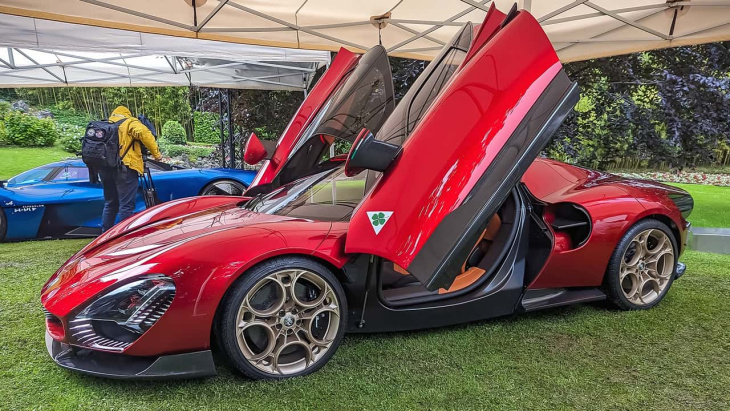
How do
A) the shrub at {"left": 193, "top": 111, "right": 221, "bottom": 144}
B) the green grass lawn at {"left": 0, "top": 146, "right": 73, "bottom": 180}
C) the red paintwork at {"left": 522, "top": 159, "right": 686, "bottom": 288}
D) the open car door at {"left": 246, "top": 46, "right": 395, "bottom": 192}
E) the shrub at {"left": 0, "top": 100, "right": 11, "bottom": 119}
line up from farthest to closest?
the shrub at {"left": 193, "top": 111, "right": 221, "bottom": 144}, the shrub at {"left": 0, "top": 100, "right": 11, "bottom": 119}, the green grass lawn at {"left": 0, "top": 146, "right": 73, "bottom": 180}, the open car door at {"left": 246, "top": 46, "right": 395, "bottom": 192}, the red paintwork at {"left": 522, "top": 159, "right": 686, "bottom": 288}

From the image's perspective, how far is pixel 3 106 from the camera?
10930mm

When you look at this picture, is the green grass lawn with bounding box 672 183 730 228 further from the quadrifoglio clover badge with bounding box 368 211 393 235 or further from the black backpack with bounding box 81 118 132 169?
the black backpack with bounding box 81 118 132 169

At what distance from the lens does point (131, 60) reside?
25.1 feet

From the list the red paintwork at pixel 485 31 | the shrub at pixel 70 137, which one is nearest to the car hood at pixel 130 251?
the red paintwork at pixel 485 31

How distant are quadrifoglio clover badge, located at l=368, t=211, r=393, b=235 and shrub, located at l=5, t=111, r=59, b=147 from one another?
11.9 m

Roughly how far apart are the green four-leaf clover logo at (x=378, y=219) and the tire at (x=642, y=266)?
5.22ft

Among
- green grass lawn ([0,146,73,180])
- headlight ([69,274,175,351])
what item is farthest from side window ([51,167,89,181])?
green grass lawn ([0,146,73,180])

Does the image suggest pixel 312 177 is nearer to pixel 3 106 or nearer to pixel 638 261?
pixel 638 261

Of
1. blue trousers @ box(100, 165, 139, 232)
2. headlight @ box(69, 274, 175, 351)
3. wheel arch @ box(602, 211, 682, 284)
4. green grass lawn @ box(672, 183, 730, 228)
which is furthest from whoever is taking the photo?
green grass lawn @ box(672, 183, 730, 228)

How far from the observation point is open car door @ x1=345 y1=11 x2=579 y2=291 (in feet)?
6.23

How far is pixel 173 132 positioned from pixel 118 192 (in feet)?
26.5

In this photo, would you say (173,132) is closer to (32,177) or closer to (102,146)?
(32,177)

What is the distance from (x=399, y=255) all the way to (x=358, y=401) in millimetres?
620

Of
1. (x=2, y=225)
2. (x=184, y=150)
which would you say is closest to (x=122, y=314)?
(x=2, y=225)
